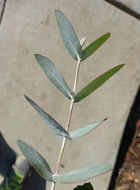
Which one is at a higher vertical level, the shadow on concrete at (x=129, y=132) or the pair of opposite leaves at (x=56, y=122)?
the pair of opposite leaves at (x=56, y=122)

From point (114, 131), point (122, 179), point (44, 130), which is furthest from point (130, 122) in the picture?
point (44, 130)

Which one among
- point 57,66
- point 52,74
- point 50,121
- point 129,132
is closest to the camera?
point 50,121

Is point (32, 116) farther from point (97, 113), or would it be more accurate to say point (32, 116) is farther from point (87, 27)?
point (87, 27)

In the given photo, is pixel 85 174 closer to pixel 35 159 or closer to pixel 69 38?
pixel 35 159

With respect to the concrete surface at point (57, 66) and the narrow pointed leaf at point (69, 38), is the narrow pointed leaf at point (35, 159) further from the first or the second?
the concrete surface at point (57, 66)

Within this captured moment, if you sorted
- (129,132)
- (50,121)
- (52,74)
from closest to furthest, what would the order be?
1. (50,121)
2. (52,74)
3. (129,132)

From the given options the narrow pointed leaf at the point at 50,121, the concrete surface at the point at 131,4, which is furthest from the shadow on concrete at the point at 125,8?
the narrow pointed leaf at the point at 50,121

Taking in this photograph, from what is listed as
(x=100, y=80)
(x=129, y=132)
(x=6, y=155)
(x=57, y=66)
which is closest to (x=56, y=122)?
(x=100, y=80)

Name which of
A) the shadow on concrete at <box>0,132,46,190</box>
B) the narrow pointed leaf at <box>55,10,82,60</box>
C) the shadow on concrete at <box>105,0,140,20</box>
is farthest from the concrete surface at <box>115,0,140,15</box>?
the narrow pointed leaf at <box>55,10,82,60</box>
